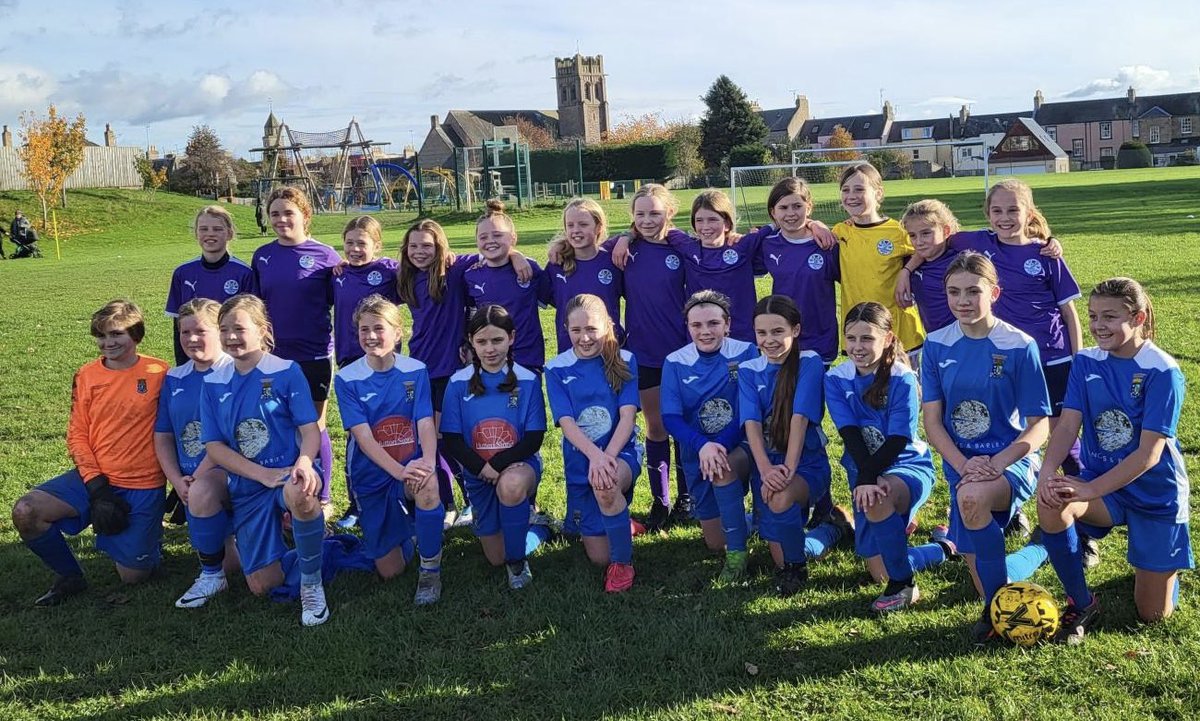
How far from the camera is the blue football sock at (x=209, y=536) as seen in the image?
14.5 ft

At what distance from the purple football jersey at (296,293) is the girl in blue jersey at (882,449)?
2999 millimetres

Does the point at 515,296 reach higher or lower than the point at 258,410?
higher

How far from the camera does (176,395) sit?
471cm

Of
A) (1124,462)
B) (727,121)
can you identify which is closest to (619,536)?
(1124,462)

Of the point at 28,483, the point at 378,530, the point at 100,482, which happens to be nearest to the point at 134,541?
the point at 100,482

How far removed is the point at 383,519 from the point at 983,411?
2.75 m

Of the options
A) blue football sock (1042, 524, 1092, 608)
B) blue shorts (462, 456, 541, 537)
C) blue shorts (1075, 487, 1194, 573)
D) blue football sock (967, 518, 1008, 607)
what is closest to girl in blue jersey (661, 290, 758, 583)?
blue shorts (462, 456, 541, 537)

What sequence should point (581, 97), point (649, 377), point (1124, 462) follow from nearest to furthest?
point (1124, 462) < point (649, 377) < point (581, 97)

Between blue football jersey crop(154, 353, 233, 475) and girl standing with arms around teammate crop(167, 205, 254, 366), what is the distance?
965 mm

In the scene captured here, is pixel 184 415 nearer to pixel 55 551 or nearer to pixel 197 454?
pixel 197 454

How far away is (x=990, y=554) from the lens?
375 centimetres

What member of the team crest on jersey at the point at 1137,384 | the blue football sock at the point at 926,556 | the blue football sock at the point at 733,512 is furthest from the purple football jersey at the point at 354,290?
the team crest on jersey at the point at 1137,384

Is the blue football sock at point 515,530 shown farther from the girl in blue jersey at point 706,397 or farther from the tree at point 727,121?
the tree at point 727,121

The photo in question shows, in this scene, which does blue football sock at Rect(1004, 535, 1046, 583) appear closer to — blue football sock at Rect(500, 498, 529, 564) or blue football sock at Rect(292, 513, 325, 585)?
blue football sock at Rect(500, 498, 529, 564)
